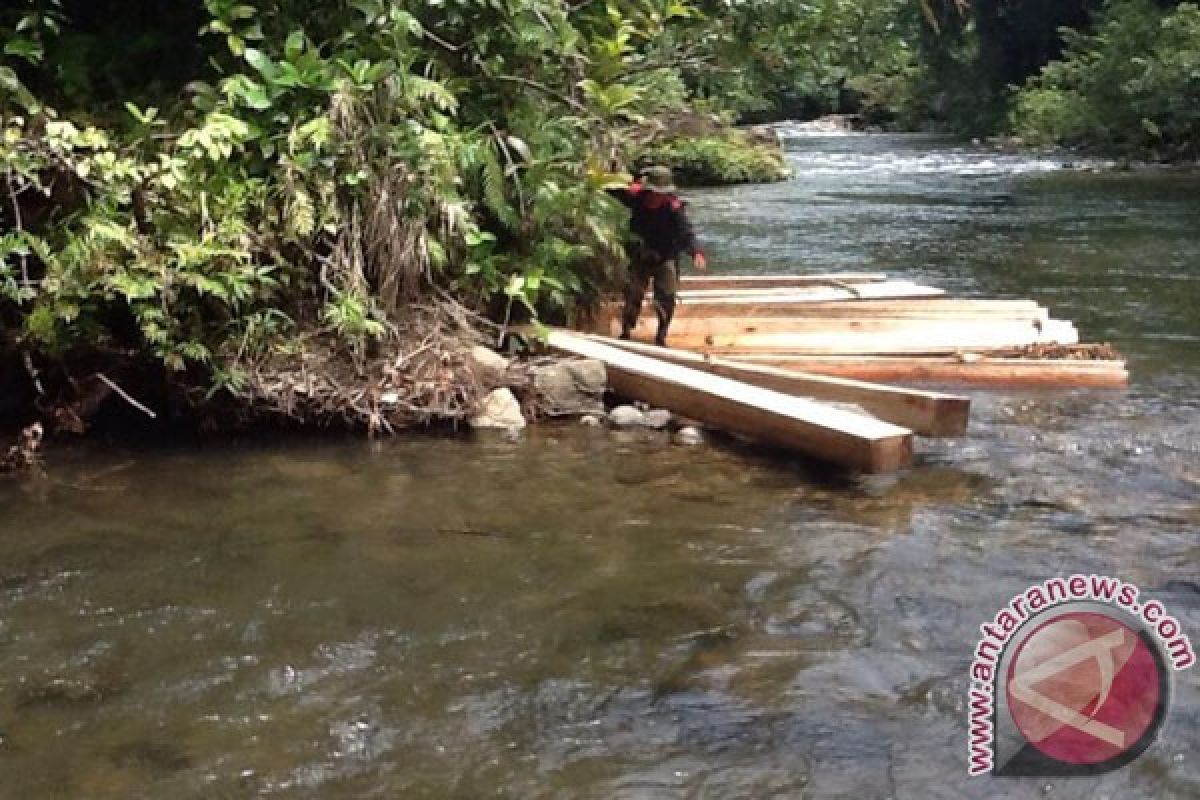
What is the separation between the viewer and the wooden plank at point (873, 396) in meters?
7.00

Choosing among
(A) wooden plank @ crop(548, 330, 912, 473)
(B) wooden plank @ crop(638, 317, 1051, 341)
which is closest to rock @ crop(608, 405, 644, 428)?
(A) wooden plank @ crop(548, 330, 912, 473)

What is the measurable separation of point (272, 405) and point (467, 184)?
190 cm

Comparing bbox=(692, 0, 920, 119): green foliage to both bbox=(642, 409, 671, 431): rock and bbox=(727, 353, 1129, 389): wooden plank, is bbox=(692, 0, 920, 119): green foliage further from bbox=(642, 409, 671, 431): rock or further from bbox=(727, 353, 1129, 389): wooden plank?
bbox=(642, 409, 671, 431): rock

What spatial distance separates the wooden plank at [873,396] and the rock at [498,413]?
1285 millimetres

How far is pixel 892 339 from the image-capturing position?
29.7 feet

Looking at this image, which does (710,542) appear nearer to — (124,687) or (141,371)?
(124,687)

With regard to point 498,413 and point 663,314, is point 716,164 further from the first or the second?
point 498,413

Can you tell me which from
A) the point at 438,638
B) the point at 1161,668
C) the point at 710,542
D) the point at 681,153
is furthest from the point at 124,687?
the point at 681,153

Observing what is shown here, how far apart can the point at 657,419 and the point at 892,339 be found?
7.87 ft

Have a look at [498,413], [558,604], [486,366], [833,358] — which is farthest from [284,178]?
[833,358]

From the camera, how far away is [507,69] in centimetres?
836

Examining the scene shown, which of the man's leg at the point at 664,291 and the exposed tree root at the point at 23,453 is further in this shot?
the man's leg at the point at 664,291

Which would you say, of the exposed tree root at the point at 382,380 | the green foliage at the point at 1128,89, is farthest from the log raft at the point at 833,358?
the green foliage at the point at 1128,89

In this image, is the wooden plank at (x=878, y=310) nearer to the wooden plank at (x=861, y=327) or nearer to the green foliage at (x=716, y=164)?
the wooden plank at (x=861, y=327)
